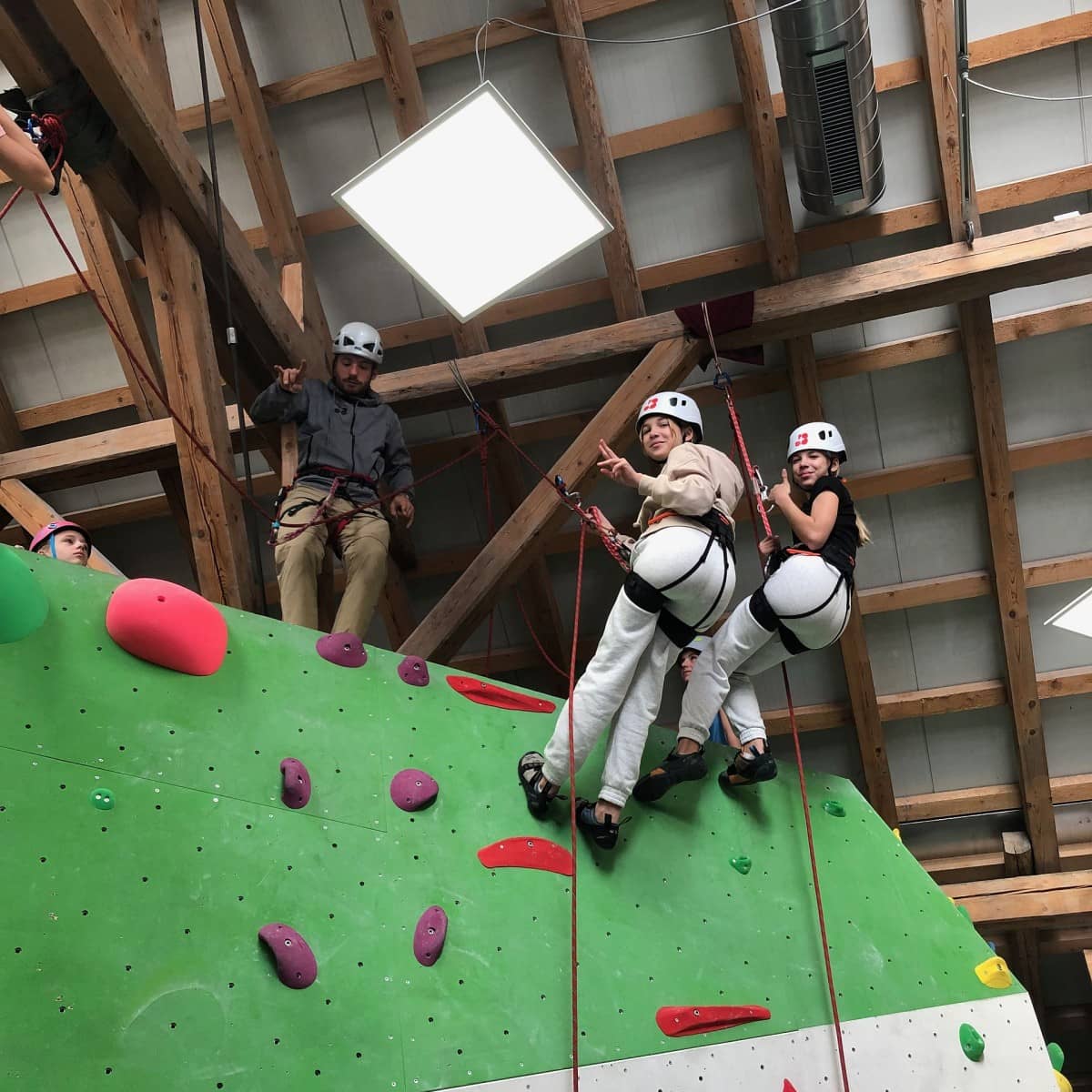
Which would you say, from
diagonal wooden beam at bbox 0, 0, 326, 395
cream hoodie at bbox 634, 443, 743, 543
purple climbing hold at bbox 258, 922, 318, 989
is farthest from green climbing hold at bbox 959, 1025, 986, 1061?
diagonal wooden beam at bbox 0, 0, 326, 395

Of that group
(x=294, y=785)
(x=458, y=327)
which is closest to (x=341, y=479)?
(x=458, y=327)

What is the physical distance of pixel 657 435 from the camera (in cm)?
267

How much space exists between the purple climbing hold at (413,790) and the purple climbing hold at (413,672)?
0.30 m

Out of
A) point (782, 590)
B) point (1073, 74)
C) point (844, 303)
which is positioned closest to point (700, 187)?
point (844, 303)

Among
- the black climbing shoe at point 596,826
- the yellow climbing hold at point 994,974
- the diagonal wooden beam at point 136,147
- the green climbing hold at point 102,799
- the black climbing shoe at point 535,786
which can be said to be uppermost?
the diagonal wooden beam at point 136,147

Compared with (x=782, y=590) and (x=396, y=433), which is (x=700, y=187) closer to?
(x=396, y=433)

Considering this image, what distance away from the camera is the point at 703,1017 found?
2100 mm

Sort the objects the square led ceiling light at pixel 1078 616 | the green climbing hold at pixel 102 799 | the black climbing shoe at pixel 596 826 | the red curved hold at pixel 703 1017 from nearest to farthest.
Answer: the green climbing hold at pixel 102 799 → the red curved hold at pixel 703 1017 → the black climbing shoe at pixel 596 826 → the square led ceiling light at pixel 1078 616

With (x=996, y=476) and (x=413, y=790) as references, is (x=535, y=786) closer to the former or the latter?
(x=413, y=790)

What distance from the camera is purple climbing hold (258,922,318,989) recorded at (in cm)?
170

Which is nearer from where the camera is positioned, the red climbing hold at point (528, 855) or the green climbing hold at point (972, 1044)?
the red climbing hold at point (528, 855)

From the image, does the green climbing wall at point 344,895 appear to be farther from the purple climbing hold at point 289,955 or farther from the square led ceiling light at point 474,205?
the square led ceiling light at point 474,205

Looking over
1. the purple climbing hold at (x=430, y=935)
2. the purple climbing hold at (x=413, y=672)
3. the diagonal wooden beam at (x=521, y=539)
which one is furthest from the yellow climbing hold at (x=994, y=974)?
the diagonal wooden beam at (x=521, y=539)

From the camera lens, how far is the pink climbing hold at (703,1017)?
2.06 m
